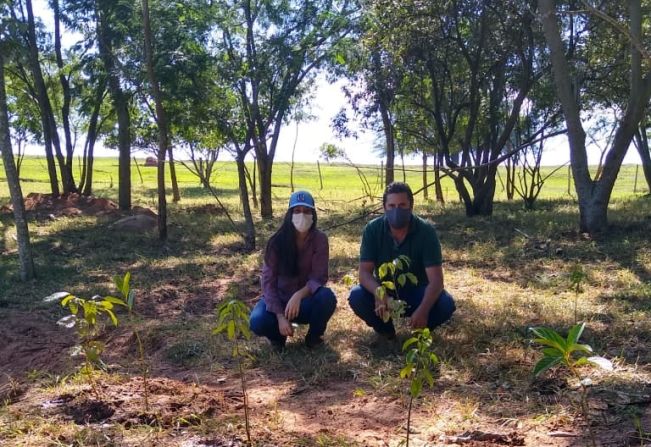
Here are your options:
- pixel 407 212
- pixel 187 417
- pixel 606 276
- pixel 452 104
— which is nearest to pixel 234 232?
pixel 452 104

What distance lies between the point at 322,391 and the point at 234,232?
7629mm

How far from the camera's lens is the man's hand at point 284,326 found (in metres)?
3.97

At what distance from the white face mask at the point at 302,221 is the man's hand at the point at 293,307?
0.43 m

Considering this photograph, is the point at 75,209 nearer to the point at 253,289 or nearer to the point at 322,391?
the point at 253,289

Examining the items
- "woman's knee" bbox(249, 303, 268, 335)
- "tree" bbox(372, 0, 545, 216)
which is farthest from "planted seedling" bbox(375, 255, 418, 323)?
"tree" bbox(372, 0, 545, 216)

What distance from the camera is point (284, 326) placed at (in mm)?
3990

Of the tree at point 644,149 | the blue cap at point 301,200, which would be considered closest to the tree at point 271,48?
the blue cap at point 301,200

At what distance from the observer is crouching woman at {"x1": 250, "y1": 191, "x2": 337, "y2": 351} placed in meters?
4.13

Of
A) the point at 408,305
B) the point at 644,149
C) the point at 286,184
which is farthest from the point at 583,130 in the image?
the point at 286,184

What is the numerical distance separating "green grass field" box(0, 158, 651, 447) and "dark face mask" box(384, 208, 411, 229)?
2.74ft

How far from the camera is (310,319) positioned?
421 cm

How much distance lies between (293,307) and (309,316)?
0.21 meters

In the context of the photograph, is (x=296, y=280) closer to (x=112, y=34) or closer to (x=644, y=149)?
(x=112, y=34)

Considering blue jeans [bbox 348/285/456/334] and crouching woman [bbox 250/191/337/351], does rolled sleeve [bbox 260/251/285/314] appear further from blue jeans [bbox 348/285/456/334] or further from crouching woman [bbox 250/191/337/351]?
blue jeans [bbox 348/285/456/334]
